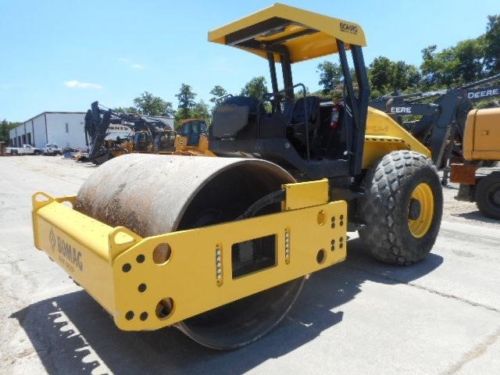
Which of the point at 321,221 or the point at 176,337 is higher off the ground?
Result: the point at 321,221

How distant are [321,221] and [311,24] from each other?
167 centimetres

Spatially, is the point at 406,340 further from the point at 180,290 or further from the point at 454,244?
the point at 454,244

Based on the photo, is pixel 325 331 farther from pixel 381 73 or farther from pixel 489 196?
pixel 381 73

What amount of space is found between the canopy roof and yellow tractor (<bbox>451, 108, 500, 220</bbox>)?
4543 mm

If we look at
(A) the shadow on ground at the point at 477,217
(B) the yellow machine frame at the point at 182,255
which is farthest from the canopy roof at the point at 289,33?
(A) the shadow on ground at the point at 477,217

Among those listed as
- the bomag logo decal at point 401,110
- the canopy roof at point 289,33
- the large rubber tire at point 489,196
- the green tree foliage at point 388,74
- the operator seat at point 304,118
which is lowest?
the large rubber tire at point 489,196

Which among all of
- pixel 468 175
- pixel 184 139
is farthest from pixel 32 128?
pixel 468 175

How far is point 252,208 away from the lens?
9.52 feet

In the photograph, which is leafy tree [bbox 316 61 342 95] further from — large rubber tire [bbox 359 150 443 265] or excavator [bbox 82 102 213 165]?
excavator [bbox 82 102 213 165]

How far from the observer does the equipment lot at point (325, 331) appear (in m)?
2.68

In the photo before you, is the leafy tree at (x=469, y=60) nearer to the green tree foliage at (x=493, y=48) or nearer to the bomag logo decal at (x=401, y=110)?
the green tree foliage at (x=493, y=48)

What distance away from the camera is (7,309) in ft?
11.8

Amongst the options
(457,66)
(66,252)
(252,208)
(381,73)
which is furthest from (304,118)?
(457,66)

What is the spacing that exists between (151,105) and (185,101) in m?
14.4
